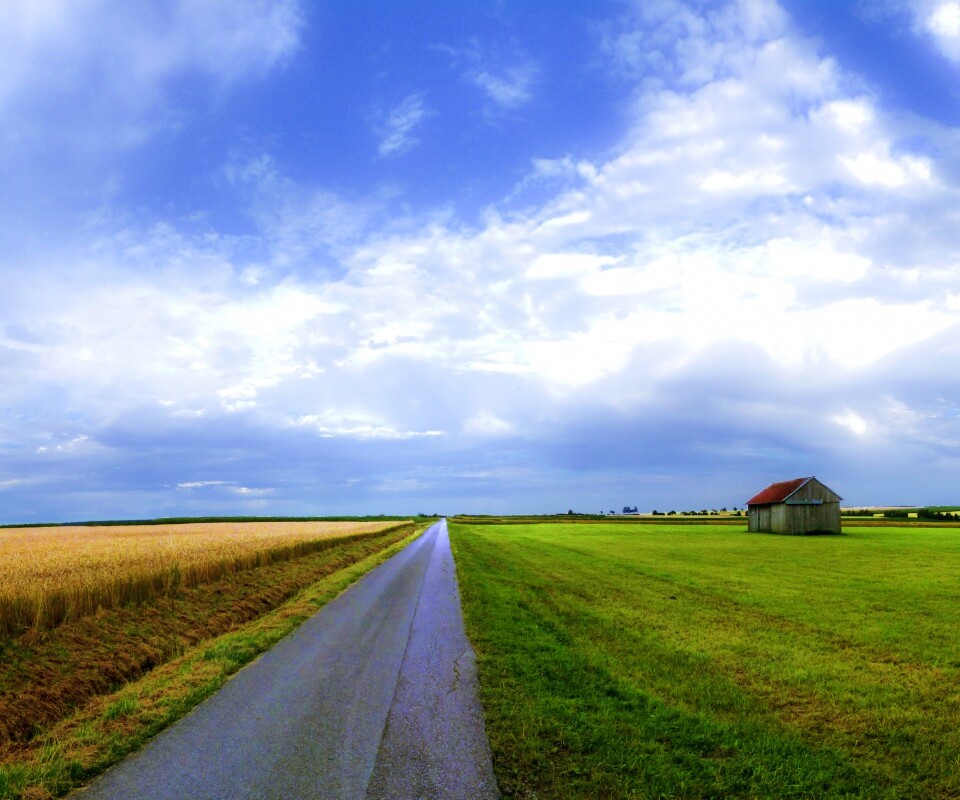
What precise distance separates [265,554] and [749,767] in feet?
76.1

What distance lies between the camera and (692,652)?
39.2ft

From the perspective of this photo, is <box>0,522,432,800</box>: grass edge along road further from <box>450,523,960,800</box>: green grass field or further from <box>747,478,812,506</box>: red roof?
<box>747,478,812,506</box>: red roof

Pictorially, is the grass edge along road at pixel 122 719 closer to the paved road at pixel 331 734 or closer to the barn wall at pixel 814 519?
the paved road at pixel 331 734

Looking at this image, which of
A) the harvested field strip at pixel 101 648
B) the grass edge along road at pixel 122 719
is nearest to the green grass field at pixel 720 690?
the grass edge along road at pixel 122 719

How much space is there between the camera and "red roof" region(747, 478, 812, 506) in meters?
74.4

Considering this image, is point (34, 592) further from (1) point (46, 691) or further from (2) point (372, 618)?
(2) point (372, 618)

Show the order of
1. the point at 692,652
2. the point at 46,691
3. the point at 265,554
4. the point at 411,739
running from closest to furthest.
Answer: the point at 411,739, the point at 46,691, the point at 692,652, the point at 265,554

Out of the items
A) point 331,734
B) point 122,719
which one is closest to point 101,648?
point 122,719

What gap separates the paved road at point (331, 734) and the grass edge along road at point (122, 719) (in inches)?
11.8

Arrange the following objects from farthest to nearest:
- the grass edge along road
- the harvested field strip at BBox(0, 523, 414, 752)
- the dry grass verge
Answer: the harvested field strip at BBox(0, 523, 414, 752)
the dry grass verge
the grass edge along road

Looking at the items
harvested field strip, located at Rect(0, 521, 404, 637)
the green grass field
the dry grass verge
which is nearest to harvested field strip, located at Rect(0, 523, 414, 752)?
the dry grass verge

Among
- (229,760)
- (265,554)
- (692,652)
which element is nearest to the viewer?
(229,760)

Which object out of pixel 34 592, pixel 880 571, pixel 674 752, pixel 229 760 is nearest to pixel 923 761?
pixel 674 752

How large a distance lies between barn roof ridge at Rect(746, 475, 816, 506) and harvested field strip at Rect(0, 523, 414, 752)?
7112cm
